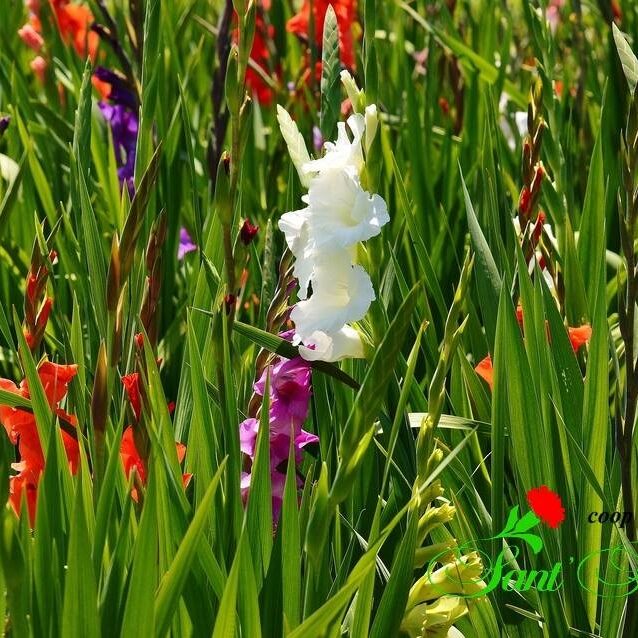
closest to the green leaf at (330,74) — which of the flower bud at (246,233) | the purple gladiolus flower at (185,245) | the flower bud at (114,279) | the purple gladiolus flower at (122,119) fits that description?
the flower bud at (246,233)

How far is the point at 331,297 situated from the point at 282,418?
0.20 metres

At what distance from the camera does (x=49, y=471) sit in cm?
68

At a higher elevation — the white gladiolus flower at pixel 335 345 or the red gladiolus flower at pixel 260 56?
the red gladiolus flower at pixel 260 56

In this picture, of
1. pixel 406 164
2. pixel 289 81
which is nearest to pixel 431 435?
pixel 406 164

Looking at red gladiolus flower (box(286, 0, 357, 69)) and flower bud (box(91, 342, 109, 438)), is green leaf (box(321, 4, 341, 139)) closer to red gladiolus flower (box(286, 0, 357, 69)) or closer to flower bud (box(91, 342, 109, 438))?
flower bud (box(91, 342, 109, 438))

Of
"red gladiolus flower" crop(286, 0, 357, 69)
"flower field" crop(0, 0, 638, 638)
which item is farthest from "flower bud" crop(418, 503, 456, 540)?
"red gladiolus flower" crop(286, 0, 357, 69)

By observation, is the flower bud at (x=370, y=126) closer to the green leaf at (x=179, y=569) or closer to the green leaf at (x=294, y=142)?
the green leaf at (x=294, y=142)

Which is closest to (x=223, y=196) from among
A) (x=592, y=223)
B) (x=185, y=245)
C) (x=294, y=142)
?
(x=294, y=142)

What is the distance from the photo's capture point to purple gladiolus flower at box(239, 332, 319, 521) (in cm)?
84

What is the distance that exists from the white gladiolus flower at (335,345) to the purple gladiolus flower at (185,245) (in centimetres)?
91

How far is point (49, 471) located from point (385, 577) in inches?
11.0

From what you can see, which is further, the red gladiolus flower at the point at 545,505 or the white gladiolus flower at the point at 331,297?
the red gladiolus flower at the point at 545,505

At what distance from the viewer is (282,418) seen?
2.80 ft

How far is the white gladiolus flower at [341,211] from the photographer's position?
0.63 metres
